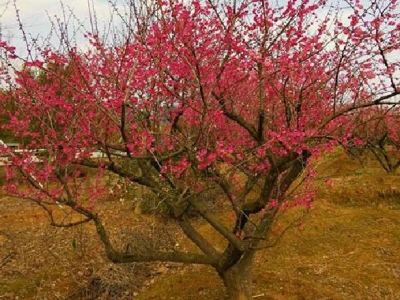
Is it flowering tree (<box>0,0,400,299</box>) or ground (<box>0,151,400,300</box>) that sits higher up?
flowering tree (<box>0,0,400,299</box>)

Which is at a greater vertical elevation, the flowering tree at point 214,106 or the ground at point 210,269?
the flowering tree at point 214,106

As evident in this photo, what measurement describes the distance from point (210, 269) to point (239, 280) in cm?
196

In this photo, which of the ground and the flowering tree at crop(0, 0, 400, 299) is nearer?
the flowering tree at crop(0, 0, 400, 299)

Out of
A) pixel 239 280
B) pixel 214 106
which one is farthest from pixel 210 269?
pixel 214 106

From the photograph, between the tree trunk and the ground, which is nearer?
the tree trunk

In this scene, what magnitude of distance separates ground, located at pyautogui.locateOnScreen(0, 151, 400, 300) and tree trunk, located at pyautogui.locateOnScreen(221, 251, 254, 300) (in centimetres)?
67

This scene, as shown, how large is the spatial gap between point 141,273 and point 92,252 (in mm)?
1526

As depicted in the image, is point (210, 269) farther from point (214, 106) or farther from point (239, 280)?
point (214, 106)

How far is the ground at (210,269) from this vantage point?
620cm

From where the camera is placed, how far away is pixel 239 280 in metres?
5.27

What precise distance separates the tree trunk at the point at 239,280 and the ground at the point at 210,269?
26.2 inches

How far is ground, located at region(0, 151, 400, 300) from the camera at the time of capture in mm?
6203

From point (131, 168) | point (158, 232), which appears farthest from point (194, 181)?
point (131, 168)

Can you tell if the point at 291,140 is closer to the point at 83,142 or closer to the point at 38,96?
the point at 83,142
